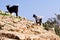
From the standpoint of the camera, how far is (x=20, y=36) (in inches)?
464

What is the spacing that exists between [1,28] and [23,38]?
6.65 feet

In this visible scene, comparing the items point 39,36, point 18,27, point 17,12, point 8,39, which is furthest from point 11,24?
point 17,12

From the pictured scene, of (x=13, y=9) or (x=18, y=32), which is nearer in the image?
(x=18, y=32)

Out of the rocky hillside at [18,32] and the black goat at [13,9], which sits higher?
the black goat at [13,9]

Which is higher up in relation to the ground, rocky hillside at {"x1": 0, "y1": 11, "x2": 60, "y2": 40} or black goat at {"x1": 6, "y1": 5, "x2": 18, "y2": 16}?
black goat at {"x1": 6, "y1": 5, "x2": 18, "y2": 16}

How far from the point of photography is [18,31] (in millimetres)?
13320

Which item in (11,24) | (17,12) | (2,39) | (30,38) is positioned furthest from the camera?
(17,12)

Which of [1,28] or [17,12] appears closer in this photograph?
[1,28]

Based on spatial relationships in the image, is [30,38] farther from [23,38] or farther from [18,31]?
[18,31]

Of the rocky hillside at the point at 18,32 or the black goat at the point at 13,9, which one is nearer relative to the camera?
the rocky hillside at the point at 18,32

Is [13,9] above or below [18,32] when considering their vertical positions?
above

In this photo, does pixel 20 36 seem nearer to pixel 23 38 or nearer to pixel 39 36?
pixel 23 38

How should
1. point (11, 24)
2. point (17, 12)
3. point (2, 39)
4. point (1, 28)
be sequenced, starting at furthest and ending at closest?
point (17, 12) → point (11, 24) → point (1, 28) → point (2, 39)

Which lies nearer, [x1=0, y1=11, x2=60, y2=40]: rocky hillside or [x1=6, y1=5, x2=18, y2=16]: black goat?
[x1=0, y1=11, x2=60, y2=40]: rocky hillside
